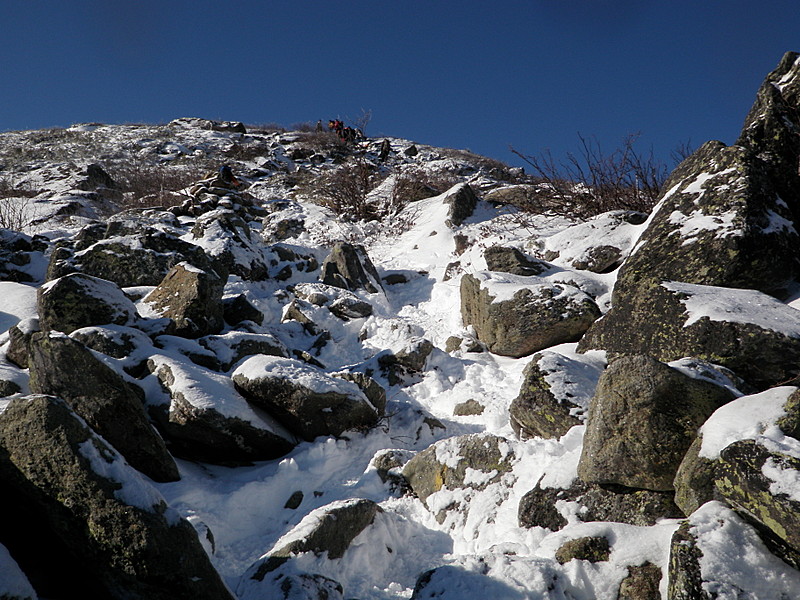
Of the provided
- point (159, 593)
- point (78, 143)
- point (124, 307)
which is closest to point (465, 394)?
point (159, 593)

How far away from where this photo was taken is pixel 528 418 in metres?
5.11

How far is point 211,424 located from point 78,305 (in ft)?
12.1

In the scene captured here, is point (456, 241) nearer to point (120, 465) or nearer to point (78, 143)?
point (120, 465)

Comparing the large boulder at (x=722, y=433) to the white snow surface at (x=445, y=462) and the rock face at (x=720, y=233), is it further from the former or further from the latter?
the rock face at (x=720, y=233)

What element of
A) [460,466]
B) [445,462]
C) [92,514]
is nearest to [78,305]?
[92,514]

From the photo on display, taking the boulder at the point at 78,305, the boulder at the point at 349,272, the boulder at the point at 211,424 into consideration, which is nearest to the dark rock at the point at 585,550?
the boulder at the point at 211,424

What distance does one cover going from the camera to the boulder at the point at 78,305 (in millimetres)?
7137

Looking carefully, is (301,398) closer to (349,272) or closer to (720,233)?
(349,272)

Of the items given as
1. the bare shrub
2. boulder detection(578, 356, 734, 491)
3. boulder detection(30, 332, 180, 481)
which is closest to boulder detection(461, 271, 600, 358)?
boulder detection(578, 356, 734, 491)

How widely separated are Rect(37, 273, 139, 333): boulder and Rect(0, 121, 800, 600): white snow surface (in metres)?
0.76

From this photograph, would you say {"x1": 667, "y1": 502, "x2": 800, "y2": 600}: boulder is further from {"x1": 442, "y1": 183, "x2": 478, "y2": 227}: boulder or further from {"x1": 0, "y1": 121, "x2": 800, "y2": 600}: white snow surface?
{"x1": 442, "y1": 183, "x2": 478, "y2": 227}: boulder

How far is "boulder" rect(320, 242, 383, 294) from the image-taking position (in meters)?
11.8

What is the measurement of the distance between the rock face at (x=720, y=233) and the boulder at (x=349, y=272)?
641 centimetres

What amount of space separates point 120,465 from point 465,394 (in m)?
5.11
